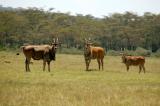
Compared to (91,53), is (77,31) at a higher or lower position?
lower

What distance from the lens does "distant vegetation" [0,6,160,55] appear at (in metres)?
84.8

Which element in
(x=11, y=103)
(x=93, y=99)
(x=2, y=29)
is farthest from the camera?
(x=2, y=29)

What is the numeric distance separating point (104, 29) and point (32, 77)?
7469cm

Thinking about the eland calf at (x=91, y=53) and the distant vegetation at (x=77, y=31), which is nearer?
the eland calf at (x=91, y=53)

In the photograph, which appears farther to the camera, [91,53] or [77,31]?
[77,31]

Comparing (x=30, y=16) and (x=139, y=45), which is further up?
(x=30, y=16)

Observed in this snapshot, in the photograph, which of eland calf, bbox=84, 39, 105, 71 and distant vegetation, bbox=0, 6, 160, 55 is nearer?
eland calf, bbox=84, 39, 105, 71

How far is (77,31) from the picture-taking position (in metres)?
89.1

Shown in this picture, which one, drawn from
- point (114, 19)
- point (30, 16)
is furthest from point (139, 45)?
point (30, 16)

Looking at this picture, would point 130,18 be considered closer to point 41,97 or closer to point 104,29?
point 104,29

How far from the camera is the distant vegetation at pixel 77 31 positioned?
278ft

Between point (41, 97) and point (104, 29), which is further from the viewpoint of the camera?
point (104, 29)

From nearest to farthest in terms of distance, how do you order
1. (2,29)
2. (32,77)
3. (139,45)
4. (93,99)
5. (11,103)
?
(11,103)
(93,99)
(32,77)
(2,29)
(139,45)

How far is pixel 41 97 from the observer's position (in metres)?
14.1
